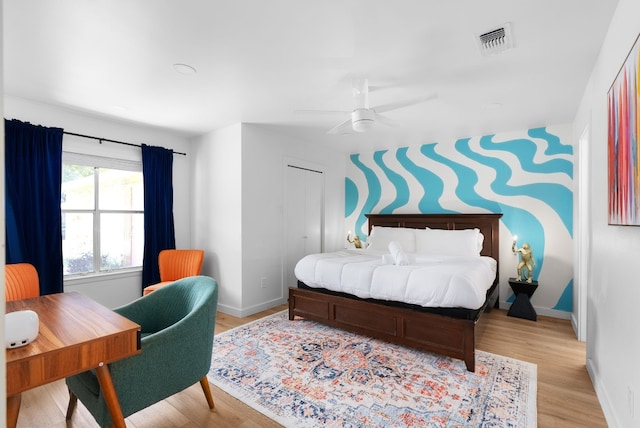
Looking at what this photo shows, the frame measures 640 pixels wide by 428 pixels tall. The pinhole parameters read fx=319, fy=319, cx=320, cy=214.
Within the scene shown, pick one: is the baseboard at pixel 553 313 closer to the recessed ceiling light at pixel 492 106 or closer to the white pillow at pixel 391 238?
the white pillow at pixel 391 238

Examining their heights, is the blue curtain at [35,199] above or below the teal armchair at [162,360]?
above

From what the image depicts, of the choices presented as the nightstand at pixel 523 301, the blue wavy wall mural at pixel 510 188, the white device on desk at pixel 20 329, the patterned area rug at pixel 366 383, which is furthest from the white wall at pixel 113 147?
the nightstand at pixel 523 301

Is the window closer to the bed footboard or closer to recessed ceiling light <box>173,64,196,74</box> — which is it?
recessed ceiling light <box>173,64,196,74</box>

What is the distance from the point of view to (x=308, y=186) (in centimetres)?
504

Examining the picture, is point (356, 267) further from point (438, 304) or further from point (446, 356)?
point (446, 356)

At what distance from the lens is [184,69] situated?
100 inches

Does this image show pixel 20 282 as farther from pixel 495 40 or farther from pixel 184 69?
pixel 495 40

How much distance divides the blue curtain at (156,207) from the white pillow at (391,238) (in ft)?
9.31

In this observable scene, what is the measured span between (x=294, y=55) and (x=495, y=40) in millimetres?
1362

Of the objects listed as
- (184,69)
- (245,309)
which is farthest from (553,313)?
(184,69)

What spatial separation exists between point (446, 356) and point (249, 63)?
9.55 feet

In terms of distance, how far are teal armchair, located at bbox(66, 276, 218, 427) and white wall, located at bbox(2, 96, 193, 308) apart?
208 cm

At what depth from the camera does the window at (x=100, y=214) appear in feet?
11.7

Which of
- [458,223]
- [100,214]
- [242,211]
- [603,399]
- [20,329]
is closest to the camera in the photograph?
[20,329]
